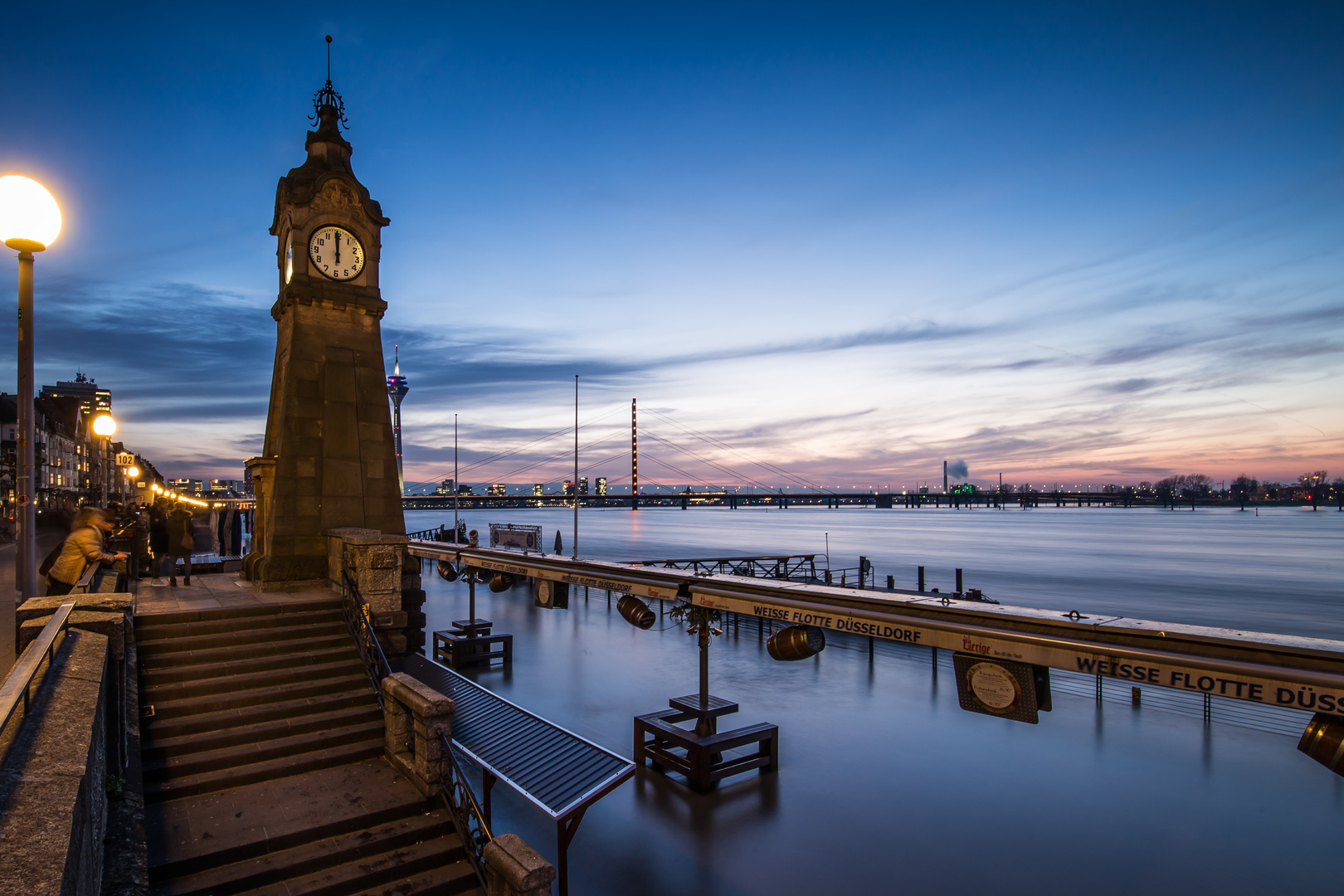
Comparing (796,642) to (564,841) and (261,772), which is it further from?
(261,772)

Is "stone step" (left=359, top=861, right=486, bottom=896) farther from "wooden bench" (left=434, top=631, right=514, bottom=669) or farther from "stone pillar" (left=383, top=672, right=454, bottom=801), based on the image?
"wooden bench" (left=434, top=631, right=514, bottom=669)

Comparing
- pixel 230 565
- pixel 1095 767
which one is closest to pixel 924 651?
pixel 1095 767

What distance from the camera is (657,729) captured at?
12.6 meters

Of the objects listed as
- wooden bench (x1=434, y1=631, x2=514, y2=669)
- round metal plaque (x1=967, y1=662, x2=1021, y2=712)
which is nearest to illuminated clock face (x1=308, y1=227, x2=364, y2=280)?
wooden bench (x1=434, y1=631, x2=514, y2=669)

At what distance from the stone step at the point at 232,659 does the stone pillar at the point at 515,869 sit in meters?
5.69

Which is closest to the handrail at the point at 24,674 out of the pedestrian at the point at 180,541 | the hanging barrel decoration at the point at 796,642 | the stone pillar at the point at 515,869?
the stone pillar at the point at 515,869

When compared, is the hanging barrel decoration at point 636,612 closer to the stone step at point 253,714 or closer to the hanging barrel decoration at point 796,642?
the hanging barrel decoration at point 796,642

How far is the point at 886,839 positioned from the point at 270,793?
9.17 m

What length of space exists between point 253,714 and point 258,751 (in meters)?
0.77

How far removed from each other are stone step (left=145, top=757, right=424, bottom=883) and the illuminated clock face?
1179 centimetres

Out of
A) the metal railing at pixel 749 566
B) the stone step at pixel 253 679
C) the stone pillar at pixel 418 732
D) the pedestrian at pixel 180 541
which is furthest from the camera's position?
the metal railing at pixel 749 566

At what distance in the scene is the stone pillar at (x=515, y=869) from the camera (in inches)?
256

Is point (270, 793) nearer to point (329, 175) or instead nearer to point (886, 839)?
point (886, 839)

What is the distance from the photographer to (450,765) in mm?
8633
